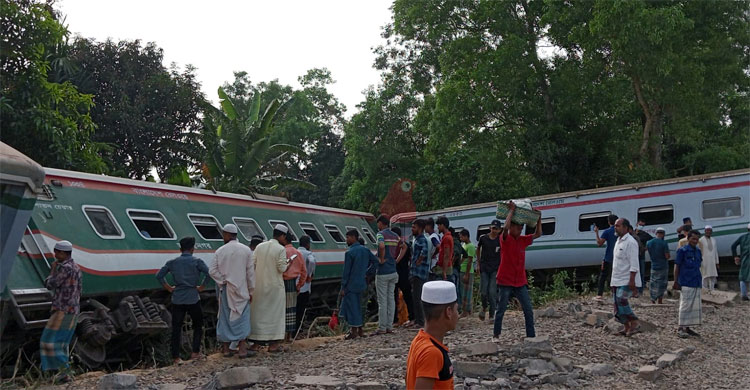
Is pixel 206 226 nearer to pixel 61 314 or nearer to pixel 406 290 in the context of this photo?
pixel 406 290

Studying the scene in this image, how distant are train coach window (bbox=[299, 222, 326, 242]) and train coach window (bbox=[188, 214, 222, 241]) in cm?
378

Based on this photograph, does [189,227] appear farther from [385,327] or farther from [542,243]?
[542,243]

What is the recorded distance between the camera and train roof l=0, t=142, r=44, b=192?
511 centimetres

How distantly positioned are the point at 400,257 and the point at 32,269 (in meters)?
5.08

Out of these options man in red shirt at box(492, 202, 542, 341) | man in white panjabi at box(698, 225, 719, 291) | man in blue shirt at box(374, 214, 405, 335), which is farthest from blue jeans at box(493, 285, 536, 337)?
man in white panjabi at box(698, 225, 719, 291)

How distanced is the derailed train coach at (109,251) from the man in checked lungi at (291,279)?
1798 millimetres

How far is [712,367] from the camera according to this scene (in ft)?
27.7

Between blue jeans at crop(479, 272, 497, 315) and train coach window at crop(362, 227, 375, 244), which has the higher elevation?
train coach window at crop(362, 227, 375, 244)

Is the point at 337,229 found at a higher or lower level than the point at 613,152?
lower

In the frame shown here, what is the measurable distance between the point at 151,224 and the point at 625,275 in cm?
746

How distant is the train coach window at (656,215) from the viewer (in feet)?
52.6

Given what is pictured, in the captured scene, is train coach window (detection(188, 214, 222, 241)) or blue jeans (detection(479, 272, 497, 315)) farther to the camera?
train coach window (detection(188, 214, 222, 241))

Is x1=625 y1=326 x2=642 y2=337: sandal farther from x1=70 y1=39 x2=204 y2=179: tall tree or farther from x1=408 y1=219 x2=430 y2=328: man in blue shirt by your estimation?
x1=70 y1=39 x2=204 y2=179: tall tree

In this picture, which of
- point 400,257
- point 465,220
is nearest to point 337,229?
point 465,220
